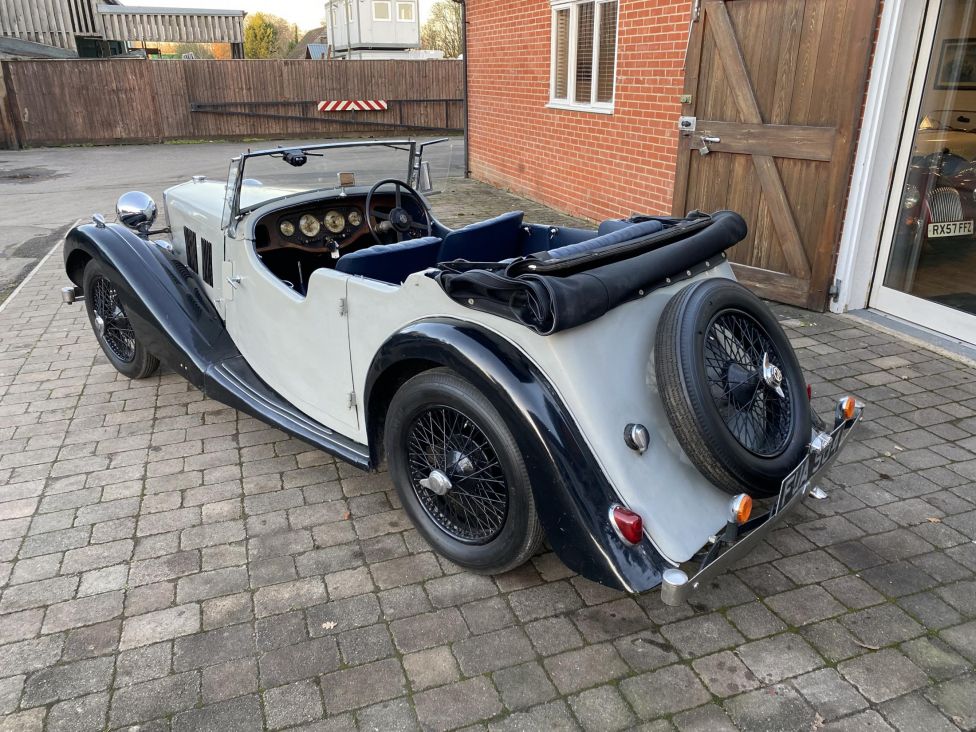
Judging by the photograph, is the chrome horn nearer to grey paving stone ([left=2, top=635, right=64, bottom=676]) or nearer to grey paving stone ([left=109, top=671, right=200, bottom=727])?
grey paving stone ([left=2, top=635, right=64, bottom=676])

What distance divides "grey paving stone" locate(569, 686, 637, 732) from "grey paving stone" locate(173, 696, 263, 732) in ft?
3.18

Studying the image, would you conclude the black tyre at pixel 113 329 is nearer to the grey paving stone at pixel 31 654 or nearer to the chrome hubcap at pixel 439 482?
the grey paving stone at pixel 31 654

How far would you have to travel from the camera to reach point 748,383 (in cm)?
260

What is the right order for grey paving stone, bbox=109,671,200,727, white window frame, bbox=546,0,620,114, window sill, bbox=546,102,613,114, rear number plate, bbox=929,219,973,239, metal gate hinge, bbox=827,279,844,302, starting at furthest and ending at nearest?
window sill, bbox=546,102,613,114 < white window frame, bbox=546,0,620,114 < metal gate hinge, bbox=827,279,844,302 < rear number plate, bbox=929,219,973,239 < grey paving stone, bbox=109,671,200,727

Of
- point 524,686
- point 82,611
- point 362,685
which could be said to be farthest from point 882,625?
point 82,611

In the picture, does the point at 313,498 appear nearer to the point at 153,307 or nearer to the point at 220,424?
the point at 220,424

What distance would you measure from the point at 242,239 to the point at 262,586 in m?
1.74

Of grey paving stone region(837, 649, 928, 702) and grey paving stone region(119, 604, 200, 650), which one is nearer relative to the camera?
grey paving stone region(837, 649, 928, 702)

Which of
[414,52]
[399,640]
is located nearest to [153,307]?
[399,640]

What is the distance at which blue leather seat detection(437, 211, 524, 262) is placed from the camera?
3.26m

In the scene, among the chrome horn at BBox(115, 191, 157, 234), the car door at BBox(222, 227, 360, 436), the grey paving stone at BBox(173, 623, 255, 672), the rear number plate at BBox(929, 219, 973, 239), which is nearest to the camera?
the grey paving stone at BBox(173, 623, 255, 672)

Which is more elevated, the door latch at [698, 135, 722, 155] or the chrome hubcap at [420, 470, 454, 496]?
the door latch at [698, 135, 722, 155]

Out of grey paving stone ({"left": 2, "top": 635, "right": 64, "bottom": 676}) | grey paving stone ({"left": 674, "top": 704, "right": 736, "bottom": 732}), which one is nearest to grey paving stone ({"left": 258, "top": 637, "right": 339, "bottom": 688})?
grey paving stone ({"left": 2, "top": 635, "right": 64, "bottom": 676})

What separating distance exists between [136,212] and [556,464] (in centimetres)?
372
